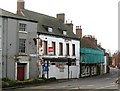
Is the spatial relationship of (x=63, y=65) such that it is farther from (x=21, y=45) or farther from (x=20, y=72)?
(x=21, y=45)

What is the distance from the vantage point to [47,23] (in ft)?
185

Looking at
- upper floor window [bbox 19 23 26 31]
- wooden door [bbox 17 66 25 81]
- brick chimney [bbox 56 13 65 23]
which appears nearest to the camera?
wooden door [bbox 17 66 25 81]

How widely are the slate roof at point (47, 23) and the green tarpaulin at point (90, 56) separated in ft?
18.0

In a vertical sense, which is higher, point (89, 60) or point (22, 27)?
point (22, 27)

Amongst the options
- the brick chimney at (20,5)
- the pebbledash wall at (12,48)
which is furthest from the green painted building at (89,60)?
the pebbledash wall at (12,48)

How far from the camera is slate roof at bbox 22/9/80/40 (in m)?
52.6

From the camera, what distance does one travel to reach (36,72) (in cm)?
4747

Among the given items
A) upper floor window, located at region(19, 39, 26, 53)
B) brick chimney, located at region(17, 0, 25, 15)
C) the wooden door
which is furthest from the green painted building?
upper floor window, located at region(19, 39, 26, 53)

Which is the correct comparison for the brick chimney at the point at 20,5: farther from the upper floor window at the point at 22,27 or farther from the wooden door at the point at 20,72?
the wooden door at the point at 20,72

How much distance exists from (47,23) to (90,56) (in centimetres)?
1592

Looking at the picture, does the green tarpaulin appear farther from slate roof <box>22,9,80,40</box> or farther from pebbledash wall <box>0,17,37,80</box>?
pebbledash wall <box>0,17,37,80</box>

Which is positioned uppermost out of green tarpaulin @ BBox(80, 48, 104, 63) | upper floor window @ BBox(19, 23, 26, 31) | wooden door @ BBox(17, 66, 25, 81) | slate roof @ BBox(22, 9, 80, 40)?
slate roof @ BBox(22, 9, 80, 40)

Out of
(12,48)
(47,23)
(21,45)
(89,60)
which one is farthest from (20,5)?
(89,60)

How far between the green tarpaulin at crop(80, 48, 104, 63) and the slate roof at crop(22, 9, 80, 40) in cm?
548
